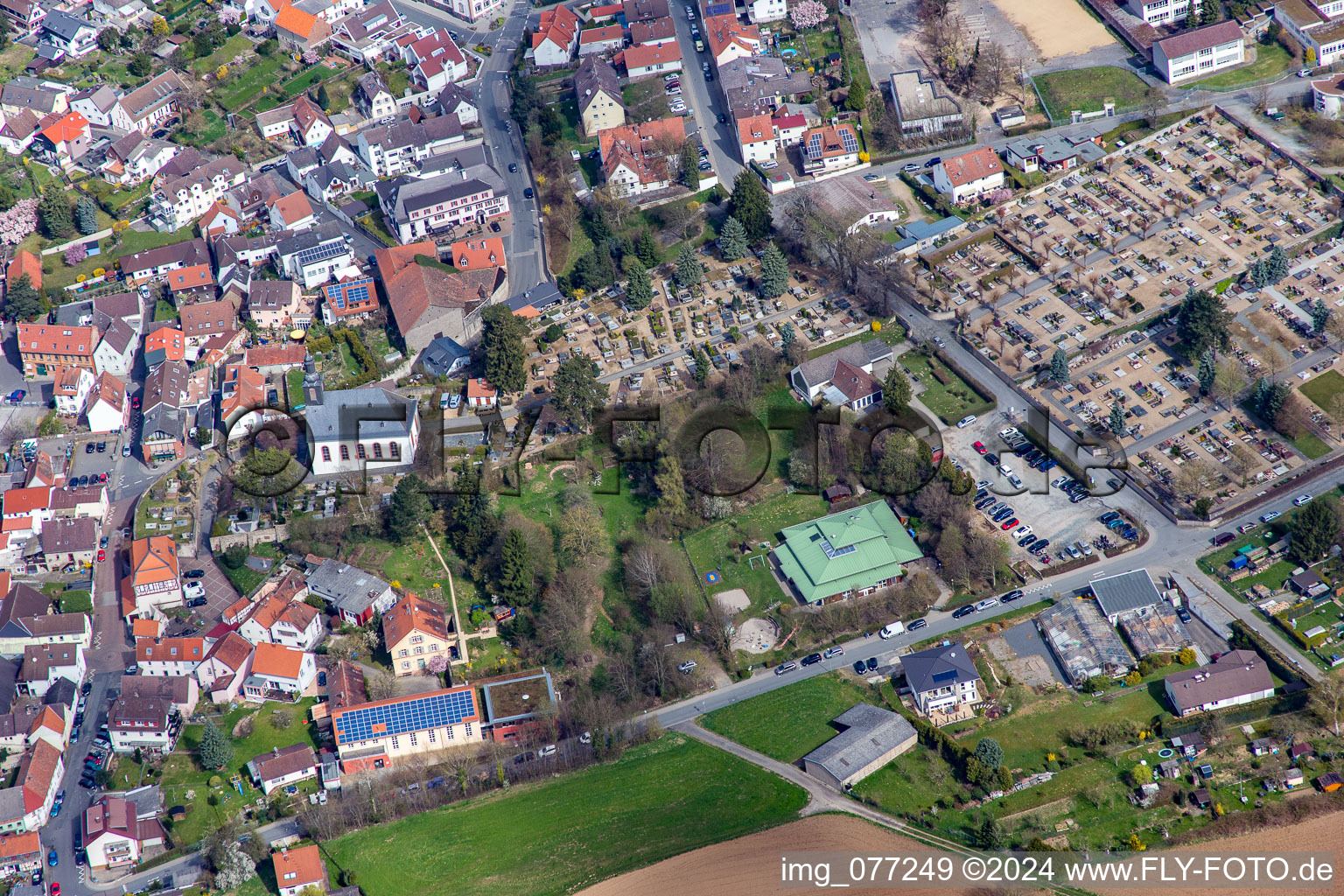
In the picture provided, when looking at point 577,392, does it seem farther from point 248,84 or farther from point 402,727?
point 248,84

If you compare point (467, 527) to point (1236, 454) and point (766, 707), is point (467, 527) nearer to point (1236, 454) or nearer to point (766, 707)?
point (766, 707)

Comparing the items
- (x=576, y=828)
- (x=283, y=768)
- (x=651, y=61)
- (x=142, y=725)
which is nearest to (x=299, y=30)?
(x=651, y=61)

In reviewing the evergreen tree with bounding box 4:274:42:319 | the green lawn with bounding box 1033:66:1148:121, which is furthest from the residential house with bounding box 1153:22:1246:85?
the evergreen tree with bounding box 4:274:42:319

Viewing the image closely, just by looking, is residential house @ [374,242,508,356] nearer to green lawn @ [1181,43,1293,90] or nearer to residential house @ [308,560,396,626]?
residential house @ [308,560,396,626]

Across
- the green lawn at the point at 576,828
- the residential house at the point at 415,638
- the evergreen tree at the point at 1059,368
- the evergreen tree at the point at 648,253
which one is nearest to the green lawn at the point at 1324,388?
the evergreen tree at the point at 1059,368

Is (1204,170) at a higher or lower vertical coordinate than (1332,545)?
higher

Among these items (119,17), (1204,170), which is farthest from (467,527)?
(119,17)

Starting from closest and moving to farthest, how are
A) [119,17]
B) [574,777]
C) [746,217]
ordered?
[574,777] < [746,217] < [119,17]
